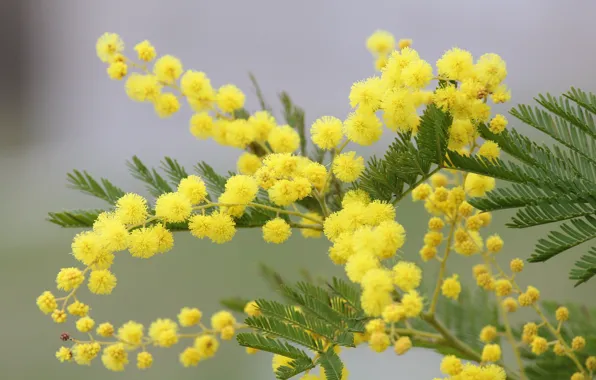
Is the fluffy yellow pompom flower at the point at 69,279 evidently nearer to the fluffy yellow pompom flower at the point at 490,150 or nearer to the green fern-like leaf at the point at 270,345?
the green fern-like leaf at the point at 270,345

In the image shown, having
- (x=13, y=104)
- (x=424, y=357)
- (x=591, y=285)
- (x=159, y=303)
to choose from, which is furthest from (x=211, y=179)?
(x=13, y=104)

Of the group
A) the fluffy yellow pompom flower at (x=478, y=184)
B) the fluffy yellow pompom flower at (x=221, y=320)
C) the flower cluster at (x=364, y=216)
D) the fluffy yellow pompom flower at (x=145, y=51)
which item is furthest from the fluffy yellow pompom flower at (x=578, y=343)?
the fluffy yellow pompom flower at (x=145, y=51)

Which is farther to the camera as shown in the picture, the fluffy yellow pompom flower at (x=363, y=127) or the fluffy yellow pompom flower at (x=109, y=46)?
the fluffy yellow pompom flower at (x=109, y=46)

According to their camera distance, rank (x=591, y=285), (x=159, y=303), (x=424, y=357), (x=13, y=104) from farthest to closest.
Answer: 1. (x=13, y=104)
2. (x=159, y=303)
3. (x=591, y=285)
4. (x=424, y=357)

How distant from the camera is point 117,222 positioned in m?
0.33

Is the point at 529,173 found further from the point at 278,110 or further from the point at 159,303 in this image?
the point at 159,303

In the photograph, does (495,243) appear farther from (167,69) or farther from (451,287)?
(167,69)

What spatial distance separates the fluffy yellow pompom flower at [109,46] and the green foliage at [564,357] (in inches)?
13.5

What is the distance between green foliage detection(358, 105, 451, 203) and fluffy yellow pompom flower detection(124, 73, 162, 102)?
0.55 ft

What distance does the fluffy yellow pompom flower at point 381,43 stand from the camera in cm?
41

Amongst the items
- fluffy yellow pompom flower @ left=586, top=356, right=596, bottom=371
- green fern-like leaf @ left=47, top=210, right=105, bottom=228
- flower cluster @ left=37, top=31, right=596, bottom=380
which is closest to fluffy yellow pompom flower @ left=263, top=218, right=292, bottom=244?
flower cluster @ left=37, top=31, right=596, bottom=380

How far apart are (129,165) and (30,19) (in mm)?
2602

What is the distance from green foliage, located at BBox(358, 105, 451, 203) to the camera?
1.09 ft

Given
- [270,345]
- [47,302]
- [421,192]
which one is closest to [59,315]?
[47,302]
